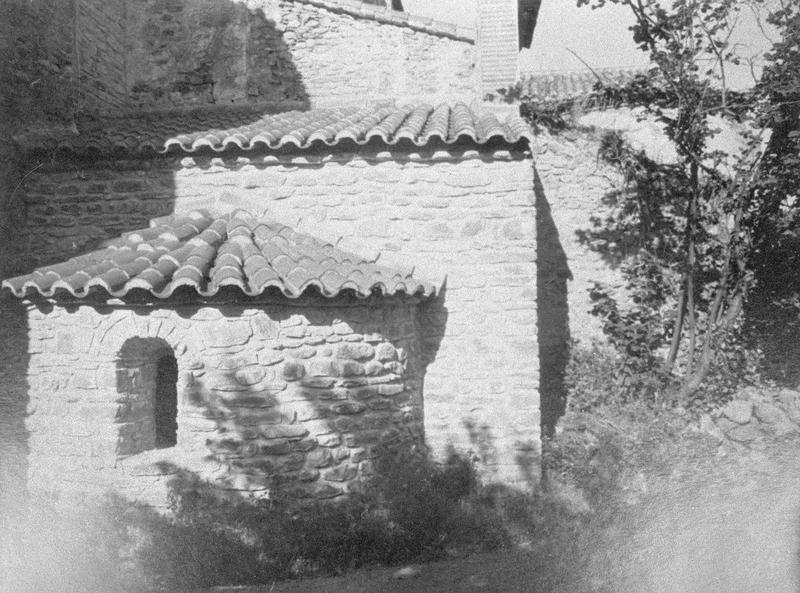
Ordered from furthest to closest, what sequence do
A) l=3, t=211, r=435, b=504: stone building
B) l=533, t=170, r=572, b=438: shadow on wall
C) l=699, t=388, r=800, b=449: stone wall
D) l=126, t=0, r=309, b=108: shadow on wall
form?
1. l=126, t=0, r=309, b=108: shadow on wall
2. l=533, t=170, r=572, b=438: shadow on wall
3. l=699, t=388, r=800, b=449: stone wall
4. l=3, t=211, r=435, b=504: stone building

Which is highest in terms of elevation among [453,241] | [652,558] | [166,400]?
[453,241]

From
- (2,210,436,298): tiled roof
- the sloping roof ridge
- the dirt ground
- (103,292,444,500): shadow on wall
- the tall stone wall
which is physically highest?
the sloping roof ridge

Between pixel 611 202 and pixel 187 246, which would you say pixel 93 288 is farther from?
pixel 611 202

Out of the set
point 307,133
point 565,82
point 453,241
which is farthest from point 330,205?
point 565,82

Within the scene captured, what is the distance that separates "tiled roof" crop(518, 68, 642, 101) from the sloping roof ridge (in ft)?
4.30

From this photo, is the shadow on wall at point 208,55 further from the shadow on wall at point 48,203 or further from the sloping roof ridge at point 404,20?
the shadow on wall at point 48,203

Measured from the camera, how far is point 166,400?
20.7 feet

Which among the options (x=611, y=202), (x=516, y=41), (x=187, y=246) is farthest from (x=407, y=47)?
(x=187, y=246)

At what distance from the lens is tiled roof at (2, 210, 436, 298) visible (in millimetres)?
4578

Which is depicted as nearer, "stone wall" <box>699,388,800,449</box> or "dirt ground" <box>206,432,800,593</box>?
"dirt ground" <box>206,432,800,593</box>

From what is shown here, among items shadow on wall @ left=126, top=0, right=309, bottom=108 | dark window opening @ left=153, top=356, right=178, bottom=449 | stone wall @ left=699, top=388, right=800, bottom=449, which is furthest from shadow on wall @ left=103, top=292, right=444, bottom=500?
shadow on wall @ left=126, top=0, right=309, bottom=108

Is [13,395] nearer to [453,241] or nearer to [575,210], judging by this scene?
[453,241]

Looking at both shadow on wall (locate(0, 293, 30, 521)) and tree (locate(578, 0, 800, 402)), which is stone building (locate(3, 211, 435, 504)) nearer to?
shadow on wall (locate(0, 293, 30, 521))

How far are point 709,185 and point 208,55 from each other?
7895 mm
